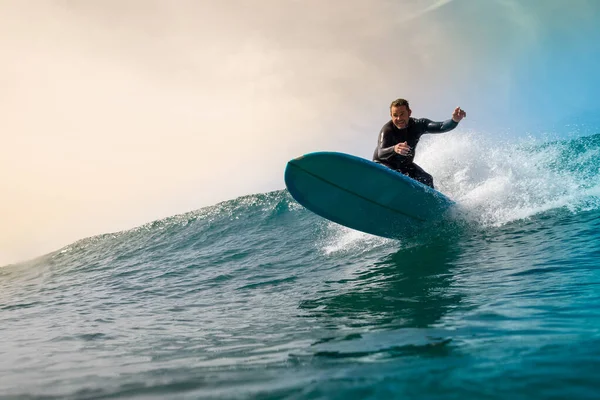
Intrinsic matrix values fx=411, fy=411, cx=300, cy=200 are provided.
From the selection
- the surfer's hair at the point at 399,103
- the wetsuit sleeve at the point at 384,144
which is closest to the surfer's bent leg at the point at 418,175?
the wetsuit sleeve at the point at 384,144

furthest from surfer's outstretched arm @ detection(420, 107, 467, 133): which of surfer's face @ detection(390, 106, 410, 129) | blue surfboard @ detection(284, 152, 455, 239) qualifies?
blue surfboard @ detection(284, 152, 455, 239)

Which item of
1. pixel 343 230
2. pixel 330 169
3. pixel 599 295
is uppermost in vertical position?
pixel 330 169

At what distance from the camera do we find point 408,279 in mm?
5320

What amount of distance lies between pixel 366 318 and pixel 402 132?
191 inches

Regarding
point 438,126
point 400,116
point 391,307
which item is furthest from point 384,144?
point 391,307

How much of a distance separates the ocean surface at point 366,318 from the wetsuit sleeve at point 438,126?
1.75m

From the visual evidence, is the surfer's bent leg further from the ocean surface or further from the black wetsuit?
the ocean surface

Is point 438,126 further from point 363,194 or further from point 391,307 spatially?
point 391,307

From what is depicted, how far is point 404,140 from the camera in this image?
7.70 meters

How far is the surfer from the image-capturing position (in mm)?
7527

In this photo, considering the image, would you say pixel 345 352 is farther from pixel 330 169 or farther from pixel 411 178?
pixel 411 178

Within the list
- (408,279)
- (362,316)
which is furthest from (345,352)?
(408,279)

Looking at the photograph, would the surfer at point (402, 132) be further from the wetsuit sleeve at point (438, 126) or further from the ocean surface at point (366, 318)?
the ocean surface at point (366, 318)

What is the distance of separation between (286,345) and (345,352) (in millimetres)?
598
